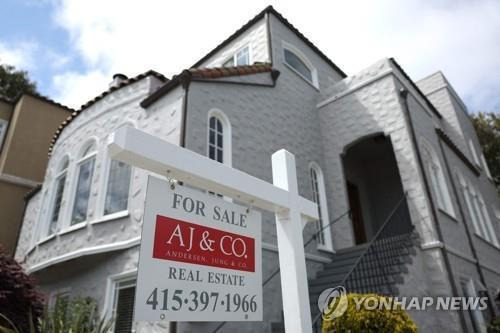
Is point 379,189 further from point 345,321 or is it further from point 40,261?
point 40,261

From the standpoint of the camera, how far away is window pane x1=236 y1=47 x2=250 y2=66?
12.1 meters

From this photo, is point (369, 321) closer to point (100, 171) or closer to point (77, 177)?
point (100, 171)

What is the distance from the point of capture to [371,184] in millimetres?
13703

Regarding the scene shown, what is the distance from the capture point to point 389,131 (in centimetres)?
936

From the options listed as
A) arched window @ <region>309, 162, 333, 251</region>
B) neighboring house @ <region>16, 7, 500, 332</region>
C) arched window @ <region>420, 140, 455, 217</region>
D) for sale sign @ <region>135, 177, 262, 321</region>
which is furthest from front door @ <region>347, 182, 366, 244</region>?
for sale sign @ <region>135, 177, 262, 321</region>

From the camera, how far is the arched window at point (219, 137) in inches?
291

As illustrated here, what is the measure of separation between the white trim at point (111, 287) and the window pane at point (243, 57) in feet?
26.7

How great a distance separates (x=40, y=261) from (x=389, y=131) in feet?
31.5

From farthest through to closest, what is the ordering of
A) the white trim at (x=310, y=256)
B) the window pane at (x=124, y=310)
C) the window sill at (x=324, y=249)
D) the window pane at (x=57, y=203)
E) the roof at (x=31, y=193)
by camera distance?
the roof at (x=31, y=193), the window pane at (x=57, y=203), the window sill at (x=324, y=249), the white trim at (x=310, y=256), the window pane at (x=124, y=310)

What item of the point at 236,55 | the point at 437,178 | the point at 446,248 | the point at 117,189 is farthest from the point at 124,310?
the point at 236,55

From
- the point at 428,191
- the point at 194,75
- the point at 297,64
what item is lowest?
the point at 428,191

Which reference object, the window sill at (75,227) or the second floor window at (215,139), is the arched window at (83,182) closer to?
the window sill at (75,227)

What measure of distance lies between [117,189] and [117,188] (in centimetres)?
3

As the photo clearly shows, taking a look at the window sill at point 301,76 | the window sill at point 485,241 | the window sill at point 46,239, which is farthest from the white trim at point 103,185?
the window sill at point 485,241
